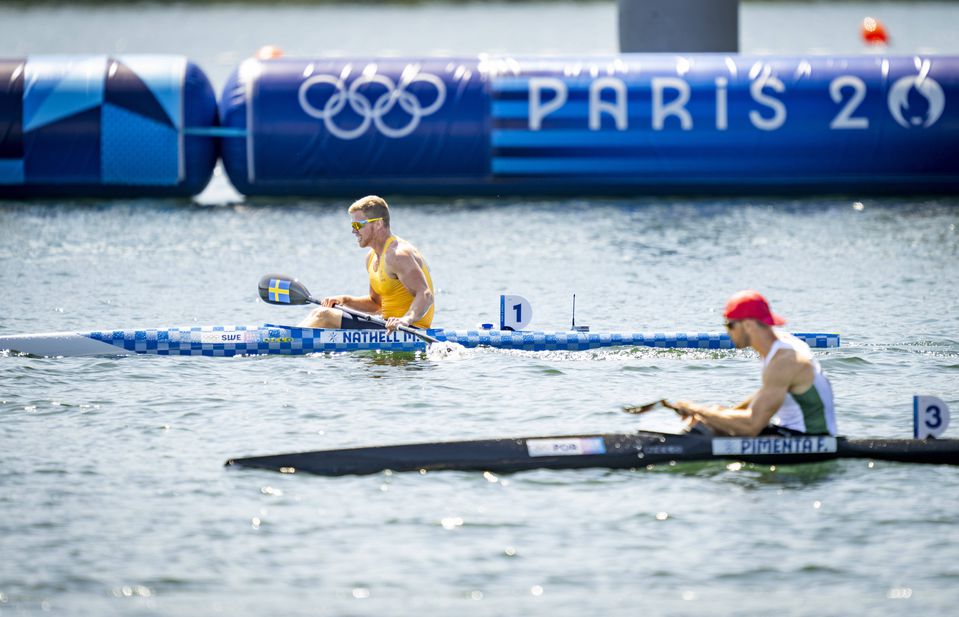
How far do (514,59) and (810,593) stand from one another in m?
15.0

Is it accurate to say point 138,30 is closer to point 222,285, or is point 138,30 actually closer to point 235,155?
point 235,155

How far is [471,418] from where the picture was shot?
11.7 meters

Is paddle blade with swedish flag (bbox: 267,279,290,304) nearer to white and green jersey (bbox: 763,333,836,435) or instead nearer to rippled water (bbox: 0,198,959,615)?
rippled water (bbox: 0,198,959,615)

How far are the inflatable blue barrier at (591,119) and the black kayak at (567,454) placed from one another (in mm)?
12178

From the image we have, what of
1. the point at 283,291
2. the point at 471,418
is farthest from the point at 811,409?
the point at 283,291

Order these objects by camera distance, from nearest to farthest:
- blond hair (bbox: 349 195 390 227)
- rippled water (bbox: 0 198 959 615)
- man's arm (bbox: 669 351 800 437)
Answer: rippled water (bbox: 0 198 959 615)
man's arm (bbox: 669 351 800 437)
blond hair (bbox: 349 195 390 227)

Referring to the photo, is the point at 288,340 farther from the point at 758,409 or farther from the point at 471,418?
the point at 758,409

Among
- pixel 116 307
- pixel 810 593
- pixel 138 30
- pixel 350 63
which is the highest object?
pixel 138 30

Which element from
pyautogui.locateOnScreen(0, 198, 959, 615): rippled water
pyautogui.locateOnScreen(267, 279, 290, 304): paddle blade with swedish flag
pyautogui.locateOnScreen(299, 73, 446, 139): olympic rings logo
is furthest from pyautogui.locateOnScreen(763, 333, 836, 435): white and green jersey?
pyautogui.locateOnScreen(299, 73, 446, 139): olympic rings logo

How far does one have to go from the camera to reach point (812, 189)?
22.8 meters

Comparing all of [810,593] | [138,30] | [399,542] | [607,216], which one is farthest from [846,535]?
[138,30]

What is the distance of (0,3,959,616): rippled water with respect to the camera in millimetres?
8422

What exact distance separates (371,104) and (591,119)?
3.11 metres

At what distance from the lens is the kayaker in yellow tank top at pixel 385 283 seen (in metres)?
13.1
